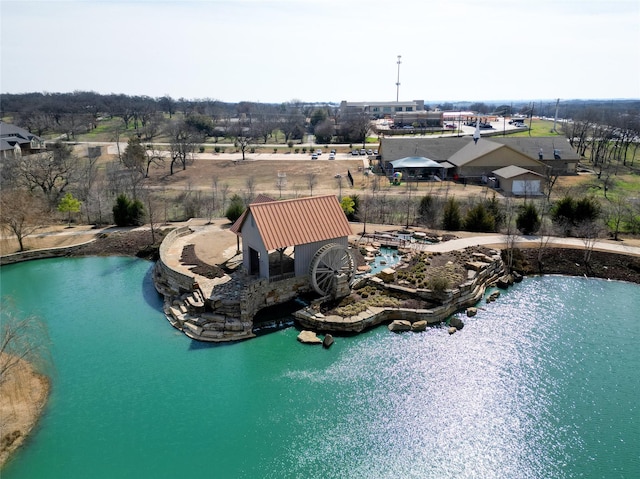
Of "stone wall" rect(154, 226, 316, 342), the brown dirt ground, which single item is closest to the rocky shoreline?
"stone wall" rect(154, 226, 316, 342)

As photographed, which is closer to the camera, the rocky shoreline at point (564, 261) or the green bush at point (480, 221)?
the rocky shoreline at point (564, 261)

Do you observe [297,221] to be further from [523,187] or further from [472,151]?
[472,151]

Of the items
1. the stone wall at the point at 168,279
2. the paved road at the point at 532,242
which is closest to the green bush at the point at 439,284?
the paved road at the point at 532,242

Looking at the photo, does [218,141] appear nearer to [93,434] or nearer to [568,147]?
[568,147]

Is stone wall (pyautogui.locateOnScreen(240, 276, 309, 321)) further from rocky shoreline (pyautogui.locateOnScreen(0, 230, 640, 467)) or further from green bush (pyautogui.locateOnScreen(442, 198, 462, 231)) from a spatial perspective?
green bush (pyautogui.locateOnScreen(442, 198, 462, 231))

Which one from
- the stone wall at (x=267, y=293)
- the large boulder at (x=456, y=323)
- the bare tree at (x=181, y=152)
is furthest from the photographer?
the bare tree at (x=181, y=152)

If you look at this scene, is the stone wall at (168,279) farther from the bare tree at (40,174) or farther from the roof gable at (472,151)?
the roof gable at (472,151)
